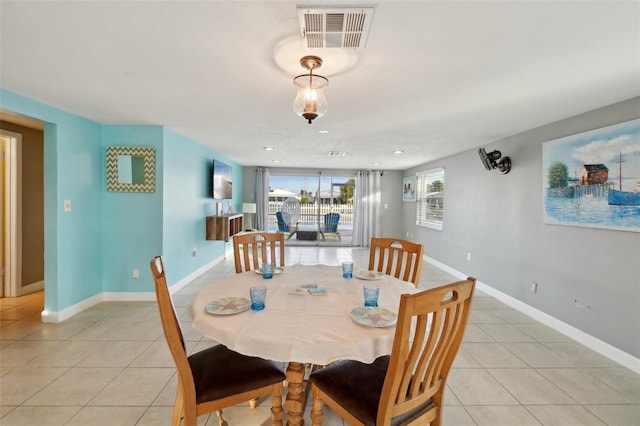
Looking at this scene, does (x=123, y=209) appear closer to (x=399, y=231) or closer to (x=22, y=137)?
(x=22, y=137)

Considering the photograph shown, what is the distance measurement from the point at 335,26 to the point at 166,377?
→ 249cm

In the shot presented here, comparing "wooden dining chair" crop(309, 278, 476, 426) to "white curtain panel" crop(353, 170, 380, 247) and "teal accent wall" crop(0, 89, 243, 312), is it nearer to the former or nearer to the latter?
"teal accent wall" crop(0, 89, 243, 312)

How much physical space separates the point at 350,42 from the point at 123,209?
11.0ft

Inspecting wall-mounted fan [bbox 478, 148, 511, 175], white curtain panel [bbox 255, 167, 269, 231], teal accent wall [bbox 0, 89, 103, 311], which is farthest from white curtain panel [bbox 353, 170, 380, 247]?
teal accent wall [bbox 0, 89, 103, 311]

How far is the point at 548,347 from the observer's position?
2.66 meters

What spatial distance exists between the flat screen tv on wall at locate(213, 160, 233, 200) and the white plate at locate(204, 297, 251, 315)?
388 centimetres

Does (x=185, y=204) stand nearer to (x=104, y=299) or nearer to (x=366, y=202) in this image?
(x=104, y=299)

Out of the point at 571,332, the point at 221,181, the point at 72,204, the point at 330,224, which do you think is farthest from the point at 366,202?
the point at 72,204

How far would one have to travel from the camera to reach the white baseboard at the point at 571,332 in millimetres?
2375

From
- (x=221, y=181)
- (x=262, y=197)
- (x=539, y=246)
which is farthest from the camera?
(x=262, y=197)

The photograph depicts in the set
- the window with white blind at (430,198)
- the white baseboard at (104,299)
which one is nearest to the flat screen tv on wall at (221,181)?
the white baseboard at (104,299)

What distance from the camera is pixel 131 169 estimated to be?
3561 mm

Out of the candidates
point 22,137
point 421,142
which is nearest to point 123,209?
point 22,137

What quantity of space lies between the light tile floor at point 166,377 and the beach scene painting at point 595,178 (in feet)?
3.87
